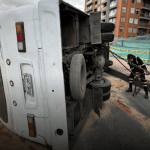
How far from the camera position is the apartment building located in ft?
98.6

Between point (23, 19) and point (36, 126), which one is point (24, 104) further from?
point (23, 19)

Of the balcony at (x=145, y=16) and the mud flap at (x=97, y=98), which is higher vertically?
the balcony at (x=145, y=16)

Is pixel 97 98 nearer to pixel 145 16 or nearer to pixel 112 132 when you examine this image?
pixel 112 132

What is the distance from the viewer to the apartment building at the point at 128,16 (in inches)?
1183

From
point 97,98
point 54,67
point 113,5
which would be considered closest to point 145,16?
point 113,5

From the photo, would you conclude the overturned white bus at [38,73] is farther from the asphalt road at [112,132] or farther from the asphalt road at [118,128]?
the asphalt road at [118,128]

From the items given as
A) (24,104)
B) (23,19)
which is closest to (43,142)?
(24,104)

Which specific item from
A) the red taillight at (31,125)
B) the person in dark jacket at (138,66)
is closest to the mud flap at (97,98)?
the red taillight at (31,125)

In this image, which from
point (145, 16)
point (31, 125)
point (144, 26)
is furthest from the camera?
point (144, 26)

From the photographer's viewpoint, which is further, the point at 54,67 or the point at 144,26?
the point at 144,26

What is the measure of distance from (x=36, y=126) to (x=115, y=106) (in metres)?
2.43

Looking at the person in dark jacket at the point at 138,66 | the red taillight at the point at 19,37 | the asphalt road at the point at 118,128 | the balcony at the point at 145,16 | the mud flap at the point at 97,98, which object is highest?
the balcony at the point at 145,16

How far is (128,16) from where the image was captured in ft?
101

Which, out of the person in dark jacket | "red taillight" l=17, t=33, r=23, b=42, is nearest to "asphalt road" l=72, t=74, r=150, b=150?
the person in dark jacket
